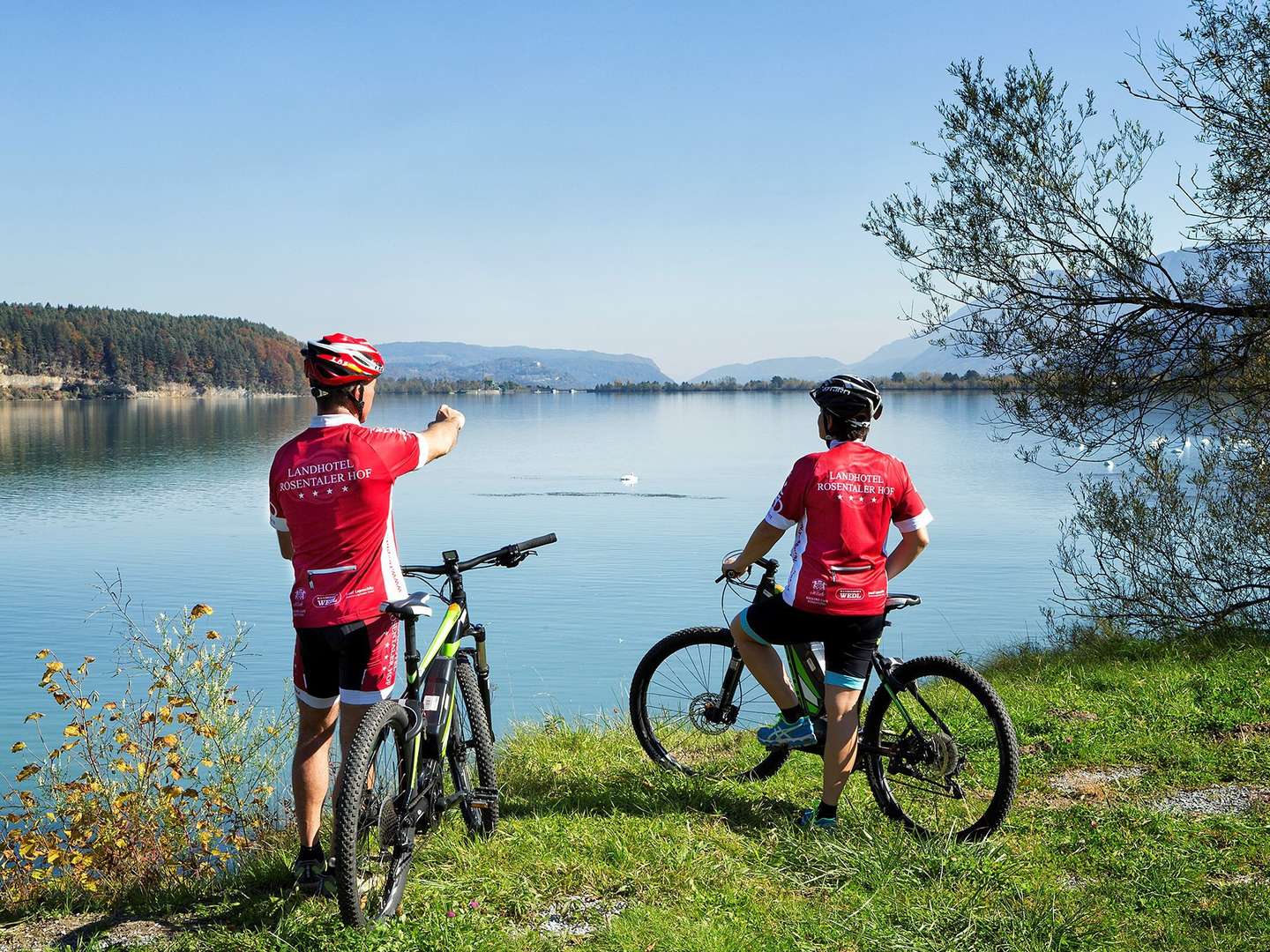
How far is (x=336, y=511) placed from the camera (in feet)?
13.4

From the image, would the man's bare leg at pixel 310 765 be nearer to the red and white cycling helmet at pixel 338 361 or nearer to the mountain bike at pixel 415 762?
the mountain bike at pixel 415 762

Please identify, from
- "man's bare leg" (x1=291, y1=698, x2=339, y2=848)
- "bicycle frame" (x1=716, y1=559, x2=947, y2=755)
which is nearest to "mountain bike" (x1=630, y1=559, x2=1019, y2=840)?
"bicycle frame" (x1=716, y1=559, x2=947, y2=755)

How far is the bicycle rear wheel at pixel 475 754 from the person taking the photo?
15.9 feet

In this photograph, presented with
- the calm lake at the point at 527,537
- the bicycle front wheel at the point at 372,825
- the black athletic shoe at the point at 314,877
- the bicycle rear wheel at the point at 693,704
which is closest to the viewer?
the bicycle front wheel at the point at 372,825

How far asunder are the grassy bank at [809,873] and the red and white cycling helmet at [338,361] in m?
2.09

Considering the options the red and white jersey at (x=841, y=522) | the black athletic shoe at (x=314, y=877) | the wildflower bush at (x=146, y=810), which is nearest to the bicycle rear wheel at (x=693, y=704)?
the red and white jersey at (x=841, y=522)

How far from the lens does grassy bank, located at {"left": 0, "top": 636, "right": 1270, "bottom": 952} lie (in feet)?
12.8

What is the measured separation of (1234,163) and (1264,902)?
27.6 feet

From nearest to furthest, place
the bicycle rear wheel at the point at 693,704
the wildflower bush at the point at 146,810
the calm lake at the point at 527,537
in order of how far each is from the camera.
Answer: the wildflower bush at the point at 146,810
the bicycle rear wheel at the point at 693,704
the calm lake at the point at 527,537

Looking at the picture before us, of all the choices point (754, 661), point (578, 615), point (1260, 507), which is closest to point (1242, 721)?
point (754, 661)

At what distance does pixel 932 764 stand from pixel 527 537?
24.9 meters

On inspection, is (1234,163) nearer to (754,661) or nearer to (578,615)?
(754,661)

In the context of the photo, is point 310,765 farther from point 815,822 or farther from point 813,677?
point 813,677

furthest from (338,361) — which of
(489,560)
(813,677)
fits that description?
(813,677)
